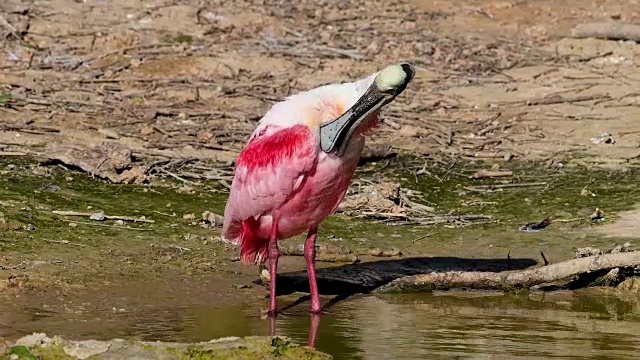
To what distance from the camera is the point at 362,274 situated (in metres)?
8.44

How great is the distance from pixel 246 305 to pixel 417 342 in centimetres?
135

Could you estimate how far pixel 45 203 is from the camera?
31.3 feet

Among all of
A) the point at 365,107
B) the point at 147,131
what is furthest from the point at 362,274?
the point at 147,131

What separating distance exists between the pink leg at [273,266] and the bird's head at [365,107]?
0.78 m

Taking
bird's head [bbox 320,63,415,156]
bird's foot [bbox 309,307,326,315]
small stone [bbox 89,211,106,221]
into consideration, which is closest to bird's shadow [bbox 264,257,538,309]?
bird's foot [bbox 309,307,326,315]

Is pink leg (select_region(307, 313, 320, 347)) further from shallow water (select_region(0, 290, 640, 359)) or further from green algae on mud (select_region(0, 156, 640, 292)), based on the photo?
green algae on mud (select_region(0, 156, 640, 292))

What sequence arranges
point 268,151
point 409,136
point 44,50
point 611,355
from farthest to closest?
point 44,50 < point 409,136 < point 268,151 < point 611,355

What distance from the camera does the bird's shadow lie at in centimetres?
837

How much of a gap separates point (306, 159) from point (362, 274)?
1244 mm

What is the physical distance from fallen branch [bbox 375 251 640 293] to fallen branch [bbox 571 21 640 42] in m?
7.39

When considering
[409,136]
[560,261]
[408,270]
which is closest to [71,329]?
[408,270]

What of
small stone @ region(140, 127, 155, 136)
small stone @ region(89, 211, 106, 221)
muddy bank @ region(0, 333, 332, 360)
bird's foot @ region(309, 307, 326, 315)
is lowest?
bird's foot @ region(309, 307, 326, 315)

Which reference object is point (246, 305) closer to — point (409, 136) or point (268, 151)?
point (268, 151)

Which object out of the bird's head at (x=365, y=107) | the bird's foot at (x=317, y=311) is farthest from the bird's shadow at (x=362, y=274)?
the bird's head at (x=365, y=107)
